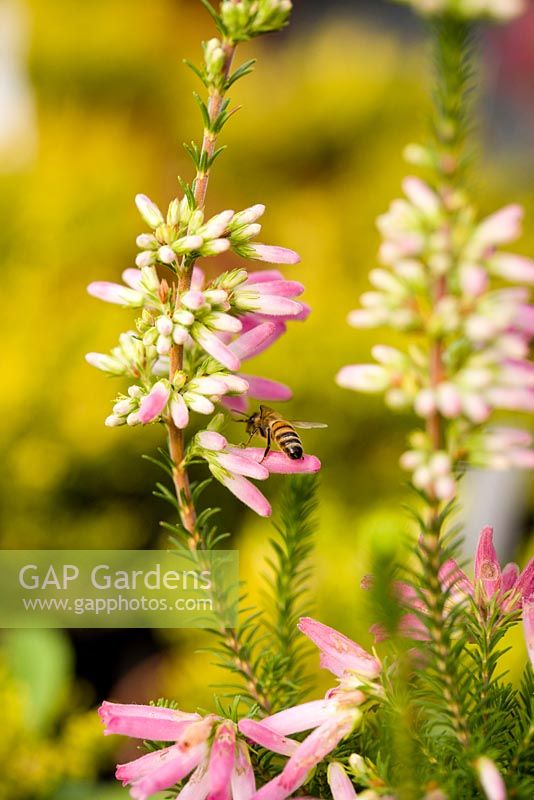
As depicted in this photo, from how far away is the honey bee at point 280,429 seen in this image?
0.52 metres

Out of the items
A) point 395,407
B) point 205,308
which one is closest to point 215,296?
point 205,308

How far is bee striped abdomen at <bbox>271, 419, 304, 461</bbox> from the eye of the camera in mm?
507

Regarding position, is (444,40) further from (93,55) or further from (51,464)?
(93,55)

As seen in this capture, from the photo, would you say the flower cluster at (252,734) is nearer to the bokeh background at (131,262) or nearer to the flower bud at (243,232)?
the bokeh background at (131,262)

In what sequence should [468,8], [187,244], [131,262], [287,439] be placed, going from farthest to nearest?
[131,262], [287,439], [187,244], [468,8]

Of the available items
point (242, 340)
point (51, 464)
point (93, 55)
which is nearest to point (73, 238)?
point (51, 464)

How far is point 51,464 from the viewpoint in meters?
1.79

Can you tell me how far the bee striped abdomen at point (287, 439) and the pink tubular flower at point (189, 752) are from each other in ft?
0.52

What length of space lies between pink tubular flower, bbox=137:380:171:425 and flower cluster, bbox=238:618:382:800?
0.12m

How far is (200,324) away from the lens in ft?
1.33

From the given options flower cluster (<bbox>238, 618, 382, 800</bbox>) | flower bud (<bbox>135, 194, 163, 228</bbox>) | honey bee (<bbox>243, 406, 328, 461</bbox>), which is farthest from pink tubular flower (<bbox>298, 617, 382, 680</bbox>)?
flower bud (<bbox>135, 194, 163, 228</bbox>)

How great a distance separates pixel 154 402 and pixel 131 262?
7.33 ft

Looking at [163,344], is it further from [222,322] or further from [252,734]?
[252,734]

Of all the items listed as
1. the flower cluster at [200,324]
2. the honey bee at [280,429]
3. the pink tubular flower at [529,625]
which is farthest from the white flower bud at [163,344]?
the pink tubular flower at [529,625]
